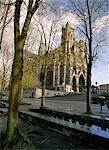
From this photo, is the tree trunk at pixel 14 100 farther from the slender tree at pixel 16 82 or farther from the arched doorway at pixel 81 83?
the arched doorway at pixel 81 83

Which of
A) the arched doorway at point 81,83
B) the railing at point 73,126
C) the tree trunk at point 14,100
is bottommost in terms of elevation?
the railing at point 73,126

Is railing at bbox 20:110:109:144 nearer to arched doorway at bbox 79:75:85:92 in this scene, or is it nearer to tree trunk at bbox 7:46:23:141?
tree trunk at bbox 7:46:23:141

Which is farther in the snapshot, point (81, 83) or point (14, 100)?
point (81, 83)

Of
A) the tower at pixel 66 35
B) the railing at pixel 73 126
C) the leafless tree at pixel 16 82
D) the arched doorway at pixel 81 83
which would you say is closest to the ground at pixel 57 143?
the railing at pixel 73 126

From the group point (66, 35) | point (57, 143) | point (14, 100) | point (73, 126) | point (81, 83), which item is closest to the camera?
point (14, 100)

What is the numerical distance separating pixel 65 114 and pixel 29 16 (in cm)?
941

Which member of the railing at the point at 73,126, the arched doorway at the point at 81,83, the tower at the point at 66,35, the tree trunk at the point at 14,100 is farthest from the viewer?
the arched doorway at the point at 81,83

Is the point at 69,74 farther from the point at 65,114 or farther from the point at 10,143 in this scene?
the point at 10,143

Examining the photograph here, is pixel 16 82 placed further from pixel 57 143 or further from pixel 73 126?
pixel 73 126

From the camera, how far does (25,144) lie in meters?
8.79

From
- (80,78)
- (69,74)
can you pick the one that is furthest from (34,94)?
(80,78)

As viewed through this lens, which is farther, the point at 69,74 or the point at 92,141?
the point at 69,74

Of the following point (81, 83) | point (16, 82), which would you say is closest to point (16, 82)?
point (16, 82)

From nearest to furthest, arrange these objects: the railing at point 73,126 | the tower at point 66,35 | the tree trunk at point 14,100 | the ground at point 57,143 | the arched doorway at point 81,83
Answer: the ground at point 57,143 < the railing at point 73,126 < the tree trunk at point 14,100 < the tower at point 66,35 < the arched doorway at point 81,83
